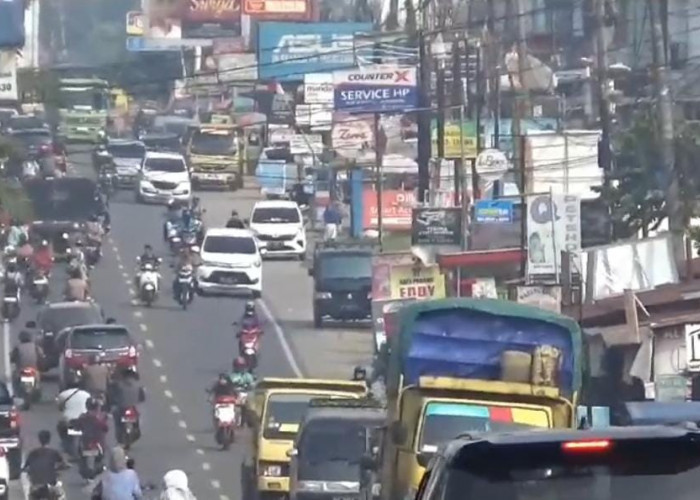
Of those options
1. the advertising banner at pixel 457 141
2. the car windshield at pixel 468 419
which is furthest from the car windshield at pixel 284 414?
the advertising banner at pixel 457 141

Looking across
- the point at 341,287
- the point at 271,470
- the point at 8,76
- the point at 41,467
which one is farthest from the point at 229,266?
the point at 41,467

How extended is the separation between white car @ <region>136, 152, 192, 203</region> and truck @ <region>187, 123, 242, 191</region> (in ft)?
14.5

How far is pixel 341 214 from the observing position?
64.4 metres

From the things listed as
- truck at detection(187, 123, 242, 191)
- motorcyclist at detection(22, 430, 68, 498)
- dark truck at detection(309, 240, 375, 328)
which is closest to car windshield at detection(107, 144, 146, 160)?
truck at detection(187, 123, 242, 191)

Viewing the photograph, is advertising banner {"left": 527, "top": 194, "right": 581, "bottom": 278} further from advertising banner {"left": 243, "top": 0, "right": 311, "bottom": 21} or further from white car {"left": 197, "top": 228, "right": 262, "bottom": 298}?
advertising banner {"left": 243, "top": 0, "right": 311, "bottom": 21}

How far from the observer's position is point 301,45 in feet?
257

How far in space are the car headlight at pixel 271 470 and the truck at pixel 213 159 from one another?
149 feet

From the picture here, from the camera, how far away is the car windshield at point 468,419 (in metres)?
17.3

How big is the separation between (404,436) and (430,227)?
28563mm

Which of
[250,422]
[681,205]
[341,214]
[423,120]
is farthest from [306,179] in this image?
[250,422]

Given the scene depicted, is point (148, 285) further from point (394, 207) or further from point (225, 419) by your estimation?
point (225, 419)

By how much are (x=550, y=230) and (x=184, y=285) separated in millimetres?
14379

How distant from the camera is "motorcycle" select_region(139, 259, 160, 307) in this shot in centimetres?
4978

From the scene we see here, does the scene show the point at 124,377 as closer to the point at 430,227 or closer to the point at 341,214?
the point at 430,227
